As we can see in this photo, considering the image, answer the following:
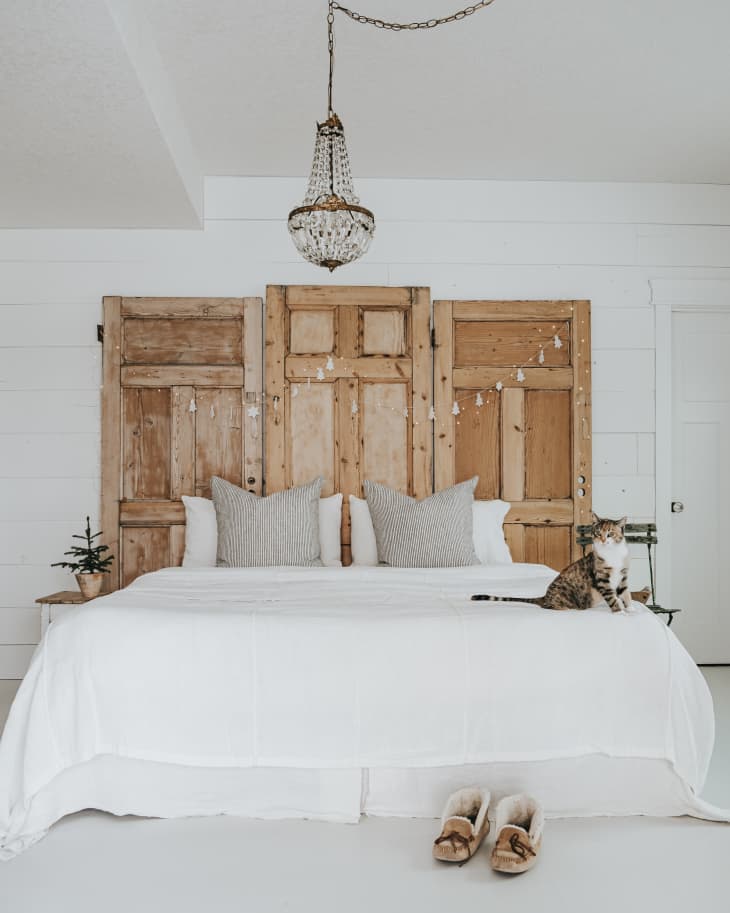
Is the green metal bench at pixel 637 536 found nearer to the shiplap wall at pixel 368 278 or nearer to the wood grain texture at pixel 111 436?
the shiplap wall at pixel 368 278

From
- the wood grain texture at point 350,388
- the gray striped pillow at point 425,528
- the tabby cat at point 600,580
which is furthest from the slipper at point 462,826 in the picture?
the wood grain texture at point 350,388

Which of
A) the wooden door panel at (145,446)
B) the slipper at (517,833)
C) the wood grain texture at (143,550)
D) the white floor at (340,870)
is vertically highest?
the wooden door panel at (145,446)

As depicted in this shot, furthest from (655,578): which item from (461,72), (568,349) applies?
(461,72)

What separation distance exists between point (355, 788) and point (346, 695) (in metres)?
0.30

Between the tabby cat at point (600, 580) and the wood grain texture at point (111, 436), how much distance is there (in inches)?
105

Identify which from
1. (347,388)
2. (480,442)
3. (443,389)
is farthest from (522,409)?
(347,388)

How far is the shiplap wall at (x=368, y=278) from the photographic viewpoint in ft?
15.0

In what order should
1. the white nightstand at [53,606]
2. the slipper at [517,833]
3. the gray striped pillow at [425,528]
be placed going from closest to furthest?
the slipper at [517,833] → the gray striped pillow at [425,528] → the white nightstand at [53,606]

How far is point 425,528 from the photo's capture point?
3936 mm

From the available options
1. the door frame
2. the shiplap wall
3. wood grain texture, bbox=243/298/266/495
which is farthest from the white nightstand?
the door frame

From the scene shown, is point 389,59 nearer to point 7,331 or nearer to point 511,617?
point 511,617

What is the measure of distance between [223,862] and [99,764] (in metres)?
0.53

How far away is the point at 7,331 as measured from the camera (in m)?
4.57

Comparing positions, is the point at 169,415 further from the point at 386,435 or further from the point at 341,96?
the point at 341,96
